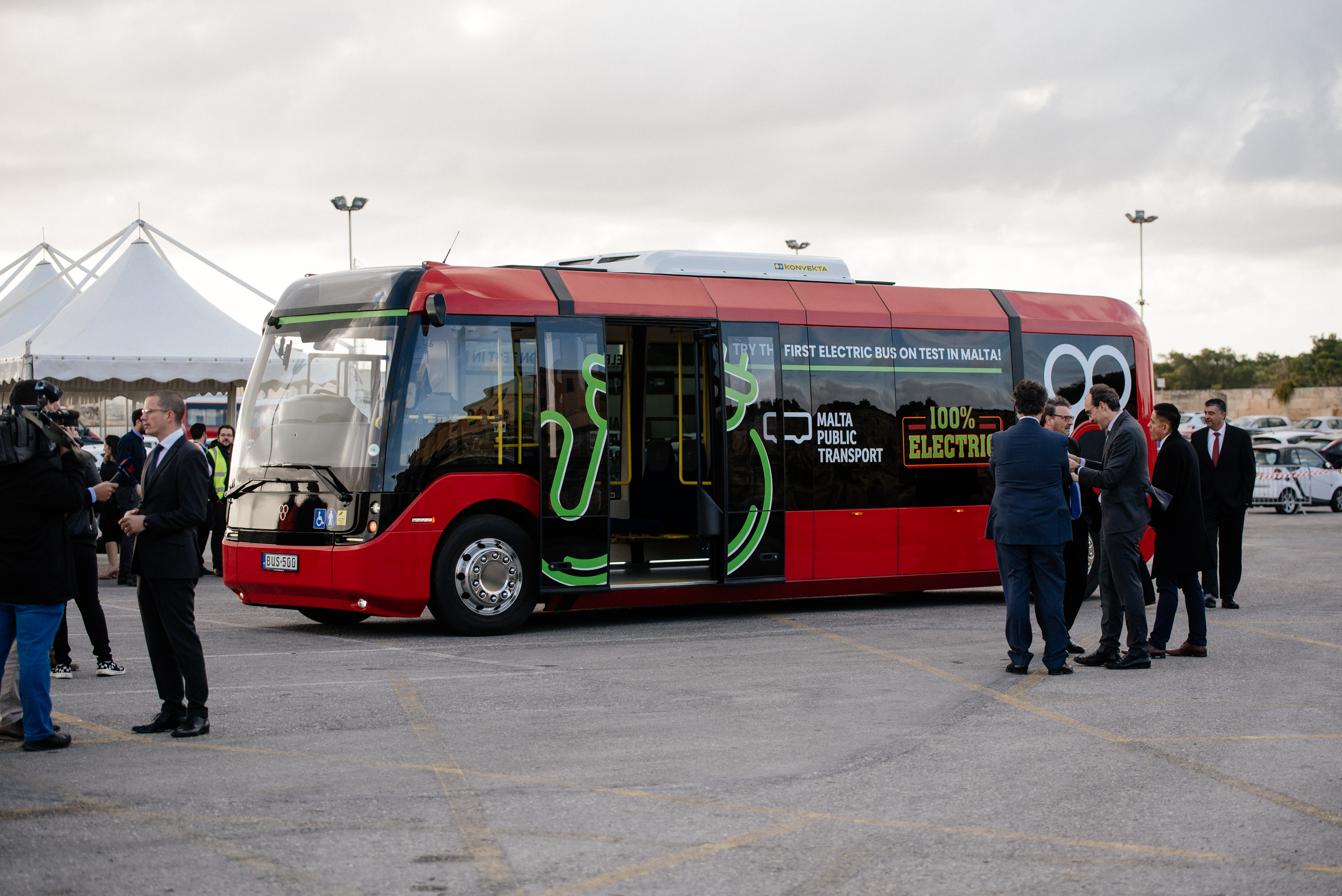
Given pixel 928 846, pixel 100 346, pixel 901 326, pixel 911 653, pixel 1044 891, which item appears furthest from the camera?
pixel 100 346

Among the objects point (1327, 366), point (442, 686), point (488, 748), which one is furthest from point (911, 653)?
point (1327, 366)

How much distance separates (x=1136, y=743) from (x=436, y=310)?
629cm

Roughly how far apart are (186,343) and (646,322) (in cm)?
1280

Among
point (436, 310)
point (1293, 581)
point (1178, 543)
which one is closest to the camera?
point (1178, 543)

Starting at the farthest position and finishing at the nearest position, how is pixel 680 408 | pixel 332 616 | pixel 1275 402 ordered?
1. pixel 1275 402
2. pixel 680 408
3. pixel 332 616

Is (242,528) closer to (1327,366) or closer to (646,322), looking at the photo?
(646,322)

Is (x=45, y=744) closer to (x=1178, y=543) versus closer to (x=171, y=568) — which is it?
(x=171, y=568)

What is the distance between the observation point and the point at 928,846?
5.08 meters

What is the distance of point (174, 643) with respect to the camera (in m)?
7.05

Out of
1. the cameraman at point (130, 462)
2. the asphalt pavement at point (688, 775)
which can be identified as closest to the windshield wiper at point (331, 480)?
the asphalt pavement at point (688, 775)

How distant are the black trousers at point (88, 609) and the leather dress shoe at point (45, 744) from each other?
1662mm

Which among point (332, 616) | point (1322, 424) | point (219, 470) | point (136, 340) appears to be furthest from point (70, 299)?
point (1322, 424)

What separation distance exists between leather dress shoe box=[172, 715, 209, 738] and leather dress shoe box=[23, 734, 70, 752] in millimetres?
540

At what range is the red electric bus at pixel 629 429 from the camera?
430 inches
